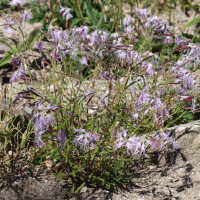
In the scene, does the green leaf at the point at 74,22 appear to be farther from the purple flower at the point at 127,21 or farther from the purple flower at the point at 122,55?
the purple flower at the point at 122,55

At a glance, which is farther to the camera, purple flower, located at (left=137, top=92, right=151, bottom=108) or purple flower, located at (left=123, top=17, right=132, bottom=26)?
purple flower, located at (left=123, top=17, right=132, bottom=26)

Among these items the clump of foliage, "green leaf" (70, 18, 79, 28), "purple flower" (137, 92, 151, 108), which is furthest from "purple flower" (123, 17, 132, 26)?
"purple flower" (137, 92, 151, 108)

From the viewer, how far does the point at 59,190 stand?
1576 millimetres

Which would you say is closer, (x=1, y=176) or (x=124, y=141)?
(x=124, y=141)

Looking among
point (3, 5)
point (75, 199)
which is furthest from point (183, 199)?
point (3, 5)

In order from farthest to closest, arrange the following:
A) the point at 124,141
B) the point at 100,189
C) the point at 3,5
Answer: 1. the point at 3,5
2. the point at 100,189
3. the point at 124,141

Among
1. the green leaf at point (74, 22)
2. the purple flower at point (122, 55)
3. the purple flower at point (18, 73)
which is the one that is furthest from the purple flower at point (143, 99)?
the green leaf at point (74, 22)

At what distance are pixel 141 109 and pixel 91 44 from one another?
0.58m

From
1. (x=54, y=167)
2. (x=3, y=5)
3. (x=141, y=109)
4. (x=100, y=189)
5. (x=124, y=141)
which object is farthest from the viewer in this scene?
(x=3, y=5)

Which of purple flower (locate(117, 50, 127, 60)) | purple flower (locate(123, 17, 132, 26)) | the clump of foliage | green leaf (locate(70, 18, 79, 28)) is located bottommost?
the clump of foliage

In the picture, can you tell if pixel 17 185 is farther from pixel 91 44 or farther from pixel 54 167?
pixel 91 44

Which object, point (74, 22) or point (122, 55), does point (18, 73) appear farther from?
point (74, 22)

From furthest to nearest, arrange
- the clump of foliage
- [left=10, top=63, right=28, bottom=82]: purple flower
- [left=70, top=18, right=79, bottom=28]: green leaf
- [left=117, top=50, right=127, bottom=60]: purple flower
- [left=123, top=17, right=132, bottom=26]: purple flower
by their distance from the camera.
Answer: [left=70, top=18, right=79, bottom=28]: green leaf, [left=123, top=17, right=132, bottom=26]: purple flower, [left=117, top=50, right=127, bottom=60]: purple flower, [left=10, top=63, right=28, bottom=82]: purple flower, the clump of foliage

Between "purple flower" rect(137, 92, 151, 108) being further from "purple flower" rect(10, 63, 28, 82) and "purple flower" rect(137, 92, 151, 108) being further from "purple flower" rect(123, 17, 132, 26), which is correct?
"purple flower" rect(123, 17, 132, 26)
